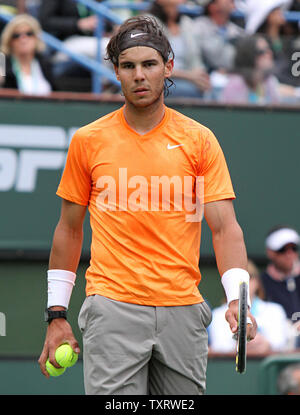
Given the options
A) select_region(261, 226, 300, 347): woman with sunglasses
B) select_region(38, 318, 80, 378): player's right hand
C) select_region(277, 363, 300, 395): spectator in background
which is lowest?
select_region(277, 363, 300, 395): spectator in background

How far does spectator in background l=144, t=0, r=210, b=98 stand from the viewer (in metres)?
8.63

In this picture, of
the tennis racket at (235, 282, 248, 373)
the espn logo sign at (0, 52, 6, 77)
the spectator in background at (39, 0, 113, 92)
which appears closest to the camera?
the tennis racket at (235, 282, 248, 373)

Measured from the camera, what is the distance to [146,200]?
4.03 meters

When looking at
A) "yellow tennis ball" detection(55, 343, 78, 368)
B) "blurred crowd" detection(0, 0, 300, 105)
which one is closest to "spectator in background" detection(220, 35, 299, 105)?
"blurred crowd" detection(0, 0, 300, 105)

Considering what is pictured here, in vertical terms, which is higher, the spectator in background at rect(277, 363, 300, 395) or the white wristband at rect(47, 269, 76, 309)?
the white wristband at rect(47, 269, 76, 309)

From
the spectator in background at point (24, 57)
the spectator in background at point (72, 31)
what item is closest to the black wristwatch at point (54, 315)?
the spectator in background at point (24, 57)

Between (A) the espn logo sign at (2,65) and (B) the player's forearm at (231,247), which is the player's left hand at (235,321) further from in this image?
(A) the espn logo sign at (2,65)

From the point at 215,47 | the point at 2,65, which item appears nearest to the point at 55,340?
the point at 2,65

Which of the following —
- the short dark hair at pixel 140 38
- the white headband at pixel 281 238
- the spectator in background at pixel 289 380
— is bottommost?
the spectator in background at pixel 289 380

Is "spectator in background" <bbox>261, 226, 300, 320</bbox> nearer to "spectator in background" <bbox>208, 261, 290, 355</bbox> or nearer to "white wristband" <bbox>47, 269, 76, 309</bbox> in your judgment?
"spectator in background" <bbox>208, 261, 290, 355</bbox>

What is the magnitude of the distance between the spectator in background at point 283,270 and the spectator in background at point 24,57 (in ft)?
8.50

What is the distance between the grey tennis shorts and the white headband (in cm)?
375

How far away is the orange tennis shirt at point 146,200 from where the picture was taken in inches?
158
